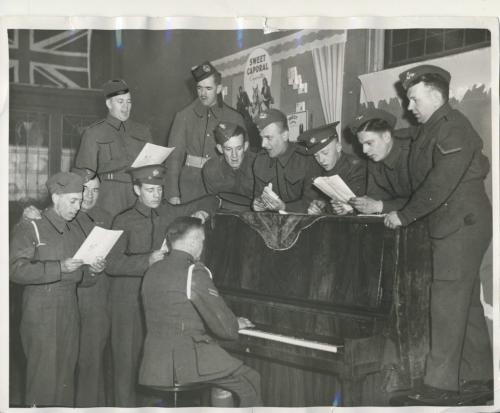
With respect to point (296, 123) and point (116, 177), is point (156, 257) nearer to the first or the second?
point (116, 177)

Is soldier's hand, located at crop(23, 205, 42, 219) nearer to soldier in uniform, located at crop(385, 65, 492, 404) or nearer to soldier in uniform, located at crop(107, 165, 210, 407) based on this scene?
soldier in uniform, located at crop(107, 165, 210, 407)

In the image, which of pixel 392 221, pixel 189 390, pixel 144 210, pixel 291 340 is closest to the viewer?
pixel 291 340

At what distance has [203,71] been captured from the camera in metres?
3.81

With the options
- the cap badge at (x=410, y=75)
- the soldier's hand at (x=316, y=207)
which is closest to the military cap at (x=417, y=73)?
the cap badge at (x=410, y=75)

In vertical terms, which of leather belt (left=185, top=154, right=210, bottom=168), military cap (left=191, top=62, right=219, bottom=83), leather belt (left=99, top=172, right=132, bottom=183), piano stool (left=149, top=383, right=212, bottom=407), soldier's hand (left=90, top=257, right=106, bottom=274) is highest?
military cap (left=191, top=62, right=219, bottom=83)

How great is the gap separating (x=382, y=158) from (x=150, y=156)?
4.47ft

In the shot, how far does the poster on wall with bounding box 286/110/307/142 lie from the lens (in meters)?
3.83

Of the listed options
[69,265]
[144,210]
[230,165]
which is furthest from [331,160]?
[69,265]

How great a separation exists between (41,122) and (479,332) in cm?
284

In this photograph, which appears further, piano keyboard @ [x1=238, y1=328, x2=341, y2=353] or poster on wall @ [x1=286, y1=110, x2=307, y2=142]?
poster on wall @ [x1=286, y1=110, x2=307, y2=142]

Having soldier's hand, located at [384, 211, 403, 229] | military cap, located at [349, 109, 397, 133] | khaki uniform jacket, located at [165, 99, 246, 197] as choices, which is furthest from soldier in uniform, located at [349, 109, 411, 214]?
khaki uniform jacket, located at [165, 99, 246, 197]

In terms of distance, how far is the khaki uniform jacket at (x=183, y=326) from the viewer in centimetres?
367

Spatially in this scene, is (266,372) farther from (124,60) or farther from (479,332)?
(124,60)

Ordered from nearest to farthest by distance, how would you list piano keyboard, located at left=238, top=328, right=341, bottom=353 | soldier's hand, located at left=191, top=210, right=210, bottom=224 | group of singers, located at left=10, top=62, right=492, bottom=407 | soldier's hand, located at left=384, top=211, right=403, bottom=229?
1. piano keyboard, located at left=238, top=328, right=341, bottom=353
2. soldier's hand, located at left=384, top=211, right=403, bottom=229
3. group of singers, located at left=10, top=62, right=492, bottom=407
4. soldier's hand, located at left=191, top=210, right=210, bottom=224
